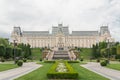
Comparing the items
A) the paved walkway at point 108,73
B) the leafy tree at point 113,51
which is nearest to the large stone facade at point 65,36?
the leafy tree at point 113,51

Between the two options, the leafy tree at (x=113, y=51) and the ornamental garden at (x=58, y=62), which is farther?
the leafy tree at (x=113, y=51)

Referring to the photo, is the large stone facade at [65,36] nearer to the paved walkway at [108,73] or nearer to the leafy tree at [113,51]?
the leafy tree at [113,51]

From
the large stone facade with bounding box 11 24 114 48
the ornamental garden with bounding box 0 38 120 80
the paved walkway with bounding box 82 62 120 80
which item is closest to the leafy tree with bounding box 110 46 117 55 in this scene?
the ornamental garden with bounding box 0 38 120 80

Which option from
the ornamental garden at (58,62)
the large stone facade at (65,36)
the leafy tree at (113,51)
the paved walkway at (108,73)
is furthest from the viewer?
the large stone facade at (65,36)

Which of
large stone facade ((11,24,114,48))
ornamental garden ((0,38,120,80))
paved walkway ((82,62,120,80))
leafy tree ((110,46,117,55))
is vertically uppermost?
large stone facade ((11,24,114,48))

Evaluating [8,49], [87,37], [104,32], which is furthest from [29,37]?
[8,49]

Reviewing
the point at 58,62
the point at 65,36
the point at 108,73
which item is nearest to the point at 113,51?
the point at 58,62

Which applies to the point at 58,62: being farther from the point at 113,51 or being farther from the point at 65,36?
the point at 65,36

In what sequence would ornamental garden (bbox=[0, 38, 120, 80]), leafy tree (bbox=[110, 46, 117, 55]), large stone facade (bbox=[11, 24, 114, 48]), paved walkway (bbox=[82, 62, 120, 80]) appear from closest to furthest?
paved walkway (bbox=[82, 62, 120, 80]) → ornamental garden (bbox=[0, 38, 120, 80]) → leafy tree (bbox=[110, 46, 117, 55]) → large stone facade (bbox=[11, 24, 114, 48])

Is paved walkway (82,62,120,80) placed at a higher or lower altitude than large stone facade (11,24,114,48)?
lower

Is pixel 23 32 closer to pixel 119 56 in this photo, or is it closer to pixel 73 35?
pixel 73 35

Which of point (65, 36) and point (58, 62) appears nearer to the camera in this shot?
point (58, 62)

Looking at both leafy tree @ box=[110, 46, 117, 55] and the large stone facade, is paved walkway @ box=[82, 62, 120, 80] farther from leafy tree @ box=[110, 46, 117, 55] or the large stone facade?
the large stone facade

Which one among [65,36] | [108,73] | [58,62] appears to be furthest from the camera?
[65,36]
